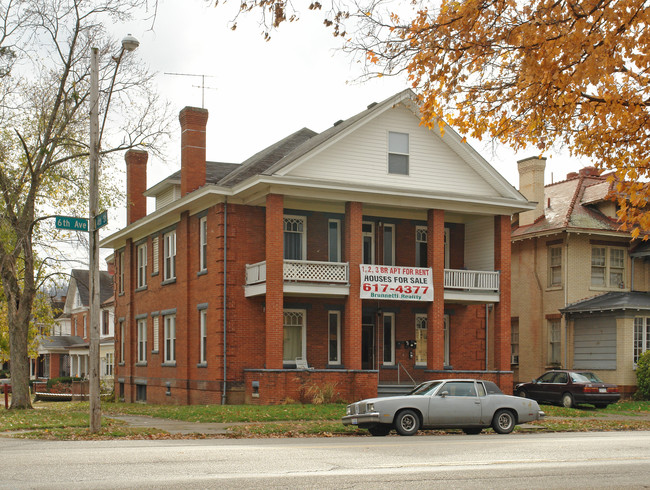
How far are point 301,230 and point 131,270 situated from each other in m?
11.8

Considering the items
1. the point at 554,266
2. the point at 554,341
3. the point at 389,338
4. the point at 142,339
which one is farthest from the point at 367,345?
the point at 142,339

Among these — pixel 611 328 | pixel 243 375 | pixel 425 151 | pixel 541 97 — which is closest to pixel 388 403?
pixel 541 97

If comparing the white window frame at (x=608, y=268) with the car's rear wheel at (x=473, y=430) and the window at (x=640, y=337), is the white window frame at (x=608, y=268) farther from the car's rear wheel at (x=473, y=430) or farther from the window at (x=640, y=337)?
the car's rear wheel at (x=473, y=430)

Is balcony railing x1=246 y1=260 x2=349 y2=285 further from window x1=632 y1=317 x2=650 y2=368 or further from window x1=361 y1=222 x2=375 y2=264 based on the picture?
window x1=632 y1=317 x2=650 y2=368

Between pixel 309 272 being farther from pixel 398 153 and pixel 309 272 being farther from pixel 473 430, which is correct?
pixel 473 430

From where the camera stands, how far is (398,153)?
30.8 m

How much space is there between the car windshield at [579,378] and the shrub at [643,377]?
14.7 feet

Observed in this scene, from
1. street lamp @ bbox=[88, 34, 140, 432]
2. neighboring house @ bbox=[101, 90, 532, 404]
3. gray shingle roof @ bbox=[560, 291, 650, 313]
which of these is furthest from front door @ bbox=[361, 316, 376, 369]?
street lamp @ bbox=[88, 34, 140, 432]

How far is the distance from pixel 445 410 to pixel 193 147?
16810 millimetres

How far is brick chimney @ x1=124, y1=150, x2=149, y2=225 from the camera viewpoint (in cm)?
3984

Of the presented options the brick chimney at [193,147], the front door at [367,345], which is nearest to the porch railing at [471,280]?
the front door at [367,345]

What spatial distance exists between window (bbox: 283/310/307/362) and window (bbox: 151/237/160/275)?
317 inches

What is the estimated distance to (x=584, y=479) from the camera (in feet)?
37.2

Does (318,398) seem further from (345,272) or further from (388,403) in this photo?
(388,403)
